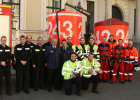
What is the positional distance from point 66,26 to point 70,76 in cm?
222

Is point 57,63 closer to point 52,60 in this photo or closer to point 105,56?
point 52,60

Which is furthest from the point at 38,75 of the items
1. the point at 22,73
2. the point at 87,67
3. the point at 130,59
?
the point at 130,59

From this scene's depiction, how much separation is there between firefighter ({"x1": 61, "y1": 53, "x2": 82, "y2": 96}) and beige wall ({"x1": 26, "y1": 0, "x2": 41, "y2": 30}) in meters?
9.59

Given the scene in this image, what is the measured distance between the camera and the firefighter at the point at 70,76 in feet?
19.3

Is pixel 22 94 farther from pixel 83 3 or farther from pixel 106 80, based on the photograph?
pixel 83 3

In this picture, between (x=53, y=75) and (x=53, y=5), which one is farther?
(x=53, y=5)

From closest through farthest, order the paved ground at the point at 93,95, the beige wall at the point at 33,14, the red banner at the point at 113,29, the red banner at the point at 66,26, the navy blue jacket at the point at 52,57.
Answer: the paved ground at the point at 93,95
the navy blue jacket at the point at 52,57
the red banner at the point at 66,26
the red banner at the point at 113,29
the beige wall at the point at 33,14

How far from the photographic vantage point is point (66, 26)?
7277mm

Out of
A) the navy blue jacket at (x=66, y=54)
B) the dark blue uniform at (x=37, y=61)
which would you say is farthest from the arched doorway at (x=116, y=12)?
the dark blue uniform at (x=37, y=61)

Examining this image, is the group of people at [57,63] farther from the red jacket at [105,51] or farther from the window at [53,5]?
the window at [53,5]

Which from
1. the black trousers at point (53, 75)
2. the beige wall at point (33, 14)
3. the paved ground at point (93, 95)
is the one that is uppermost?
the beige wall at point (33, 14)

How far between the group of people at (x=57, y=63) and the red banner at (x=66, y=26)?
1.81ft

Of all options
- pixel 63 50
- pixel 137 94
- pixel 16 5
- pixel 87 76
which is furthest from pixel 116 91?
pixel 16 5

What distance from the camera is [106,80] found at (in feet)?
25.7
